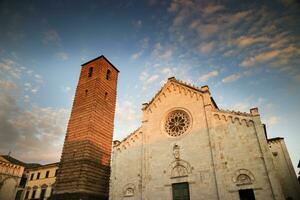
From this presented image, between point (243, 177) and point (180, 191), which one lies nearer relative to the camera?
point (243, 177)

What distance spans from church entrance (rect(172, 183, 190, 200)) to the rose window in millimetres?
4455

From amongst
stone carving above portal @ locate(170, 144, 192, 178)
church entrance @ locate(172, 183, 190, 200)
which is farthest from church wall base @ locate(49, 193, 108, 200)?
stone carving above portal @ locate(170, 144, 192, 178)

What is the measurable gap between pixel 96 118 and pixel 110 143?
363 centimetres

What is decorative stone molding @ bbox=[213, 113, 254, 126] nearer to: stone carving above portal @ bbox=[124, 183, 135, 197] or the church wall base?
stone carving above portal @ bbox=[124, 183, 135, 197]

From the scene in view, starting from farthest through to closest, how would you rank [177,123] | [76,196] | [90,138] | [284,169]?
[90,138] < [284,169] < [177,123] < [76,196]

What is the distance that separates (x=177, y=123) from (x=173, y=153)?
9.68 ft

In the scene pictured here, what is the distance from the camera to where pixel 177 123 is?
20938 mm

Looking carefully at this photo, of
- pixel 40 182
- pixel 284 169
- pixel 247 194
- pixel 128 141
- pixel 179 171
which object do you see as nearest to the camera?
pixel 247 194

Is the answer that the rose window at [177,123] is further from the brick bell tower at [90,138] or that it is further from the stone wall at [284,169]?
the stone wall at [284,169]

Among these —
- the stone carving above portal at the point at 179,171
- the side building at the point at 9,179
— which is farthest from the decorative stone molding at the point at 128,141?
the side building at the point at 9,179

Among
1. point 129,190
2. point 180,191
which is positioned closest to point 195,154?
point 180,191

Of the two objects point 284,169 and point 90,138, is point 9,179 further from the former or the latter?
point 284,169

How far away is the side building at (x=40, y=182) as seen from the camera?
34.4 m

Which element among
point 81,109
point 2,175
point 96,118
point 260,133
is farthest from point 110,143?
point 2,175
